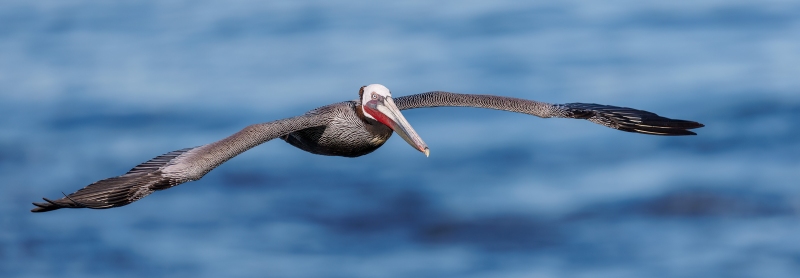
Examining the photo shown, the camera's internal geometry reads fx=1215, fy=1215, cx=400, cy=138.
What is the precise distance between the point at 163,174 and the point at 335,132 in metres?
3.30

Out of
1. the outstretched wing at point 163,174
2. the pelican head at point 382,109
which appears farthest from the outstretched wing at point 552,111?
the outstretched wing at point 163,174

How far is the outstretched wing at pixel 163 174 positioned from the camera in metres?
15.6

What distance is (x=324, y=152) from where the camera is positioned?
1931 cm

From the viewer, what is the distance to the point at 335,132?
18.7m

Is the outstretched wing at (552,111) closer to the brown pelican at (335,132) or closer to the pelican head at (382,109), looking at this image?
the brown pelican at (335,132)

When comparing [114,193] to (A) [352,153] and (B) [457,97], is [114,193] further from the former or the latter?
(B) [457,97]

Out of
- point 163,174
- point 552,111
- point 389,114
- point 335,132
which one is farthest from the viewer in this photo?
point 552,111

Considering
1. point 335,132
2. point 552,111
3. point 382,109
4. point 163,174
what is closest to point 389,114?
point 382,109

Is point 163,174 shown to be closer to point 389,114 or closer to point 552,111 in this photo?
point 389,114

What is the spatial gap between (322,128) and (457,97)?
247cm

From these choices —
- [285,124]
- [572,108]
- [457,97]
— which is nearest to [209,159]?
[285,124]

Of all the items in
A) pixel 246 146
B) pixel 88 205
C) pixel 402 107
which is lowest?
pixel 88 205

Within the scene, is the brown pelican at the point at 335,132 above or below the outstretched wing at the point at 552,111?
below

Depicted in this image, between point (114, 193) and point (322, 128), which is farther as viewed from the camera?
point (322, 128)
